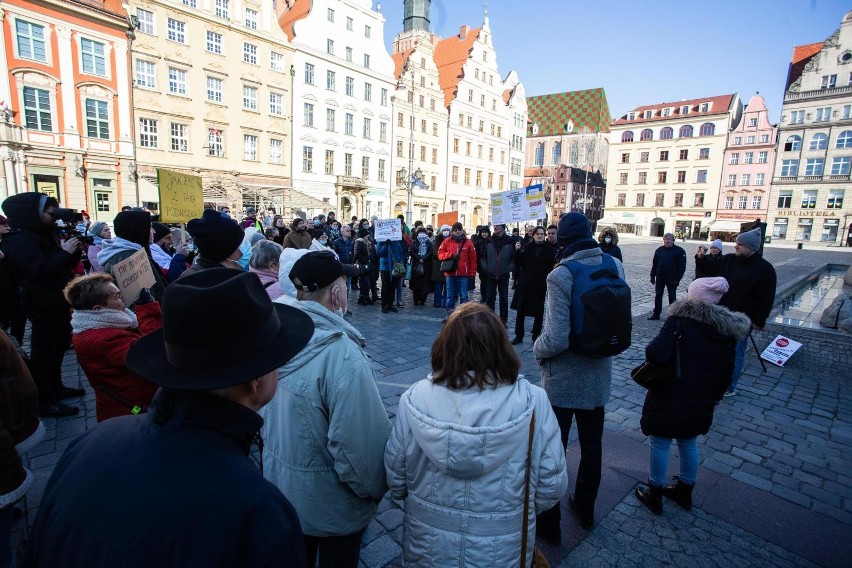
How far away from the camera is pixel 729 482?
12.3ft

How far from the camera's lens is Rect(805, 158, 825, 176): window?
1850 inches

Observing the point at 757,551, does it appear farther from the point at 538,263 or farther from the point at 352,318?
the point at 352,318

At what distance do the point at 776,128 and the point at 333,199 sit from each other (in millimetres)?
51963

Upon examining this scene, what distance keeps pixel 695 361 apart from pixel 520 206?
7.29 meters

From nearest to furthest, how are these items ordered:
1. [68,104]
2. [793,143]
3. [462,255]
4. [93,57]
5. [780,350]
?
[780,350], [462,255], [68,104], [93,57], [793,143]

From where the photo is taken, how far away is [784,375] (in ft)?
21.6

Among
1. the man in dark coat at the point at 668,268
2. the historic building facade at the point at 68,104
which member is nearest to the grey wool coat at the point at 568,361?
→ the man in dark coat at the point at 668,268

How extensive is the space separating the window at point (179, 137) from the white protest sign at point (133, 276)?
1081 inches

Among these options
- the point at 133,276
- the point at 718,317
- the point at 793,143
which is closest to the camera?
the point at 718,317

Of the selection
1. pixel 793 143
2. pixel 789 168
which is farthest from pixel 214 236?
pixel 793 143

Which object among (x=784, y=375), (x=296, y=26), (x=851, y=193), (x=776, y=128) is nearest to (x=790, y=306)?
(x=784, y=375)

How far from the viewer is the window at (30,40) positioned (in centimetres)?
2108

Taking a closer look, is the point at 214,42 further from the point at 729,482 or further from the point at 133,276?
the point at 729,482

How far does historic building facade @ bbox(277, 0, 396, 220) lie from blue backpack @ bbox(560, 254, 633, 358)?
29917 mm
